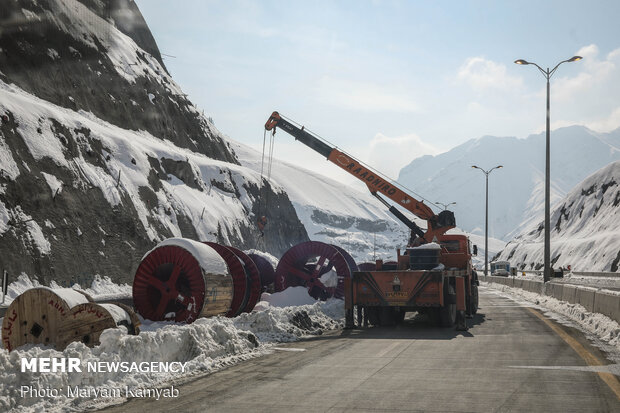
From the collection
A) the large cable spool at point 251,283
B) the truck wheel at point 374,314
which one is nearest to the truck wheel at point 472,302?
the truck wheel at point 374,314

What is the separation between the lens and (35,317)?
10.5m

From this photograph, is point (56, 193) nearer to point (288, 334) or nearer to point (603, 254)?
point (288, 334)

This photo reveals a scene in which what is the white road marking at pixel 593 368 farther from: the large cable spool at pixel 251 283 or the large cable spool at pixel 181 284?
the large cable spool at pixel 251 283

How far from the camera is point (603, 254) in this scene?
70.8 m

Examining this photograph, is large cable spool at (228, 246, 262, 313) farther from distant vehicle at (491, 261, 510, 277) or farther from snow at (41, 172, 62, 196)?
distant vehicle at (491, 261, 510, 277)

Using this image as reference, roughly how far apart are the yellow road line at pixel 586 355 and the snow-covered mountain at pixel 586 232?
55.0 metres

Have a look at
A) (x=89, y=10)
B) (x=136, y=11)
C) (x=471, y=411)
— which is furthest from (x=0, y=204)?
(x=136, y=11)

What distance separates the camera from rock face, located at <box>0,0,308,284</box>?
29.6m

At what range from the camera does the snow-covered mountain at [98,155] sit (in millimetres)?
29594

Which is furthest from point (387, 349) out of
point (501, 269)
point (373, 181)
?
point (501, 269)

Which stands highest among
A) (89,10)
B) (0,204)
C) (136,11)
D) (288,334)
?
(136,11)

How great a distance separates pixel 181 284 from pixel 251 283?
3.82 metres

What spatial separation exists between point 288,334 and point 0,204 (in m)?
18.1

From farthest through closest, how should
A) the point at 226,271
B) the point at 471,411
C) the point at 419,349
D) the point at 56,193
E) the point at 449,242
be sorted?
the point at 56,193
the point at 449,242
the point at 226,271
the point at 419,349
the point at 471,411
